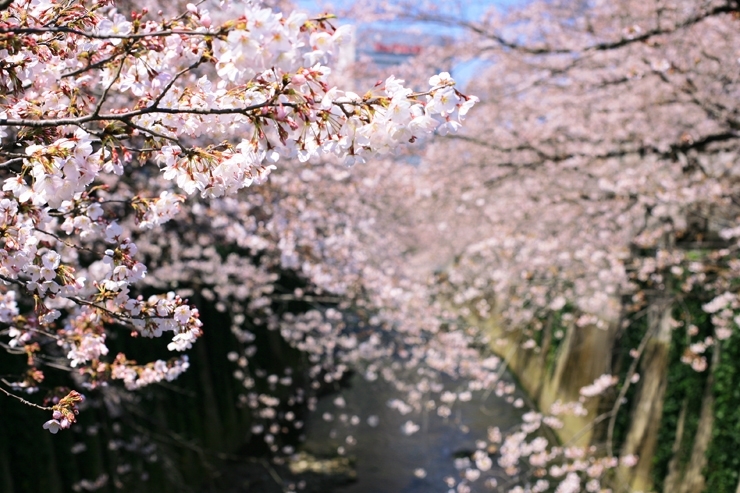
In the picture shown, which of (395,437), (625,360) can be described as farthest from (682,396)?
(395,437)

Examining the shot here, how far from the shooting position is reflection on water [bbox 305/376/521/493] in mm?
11727

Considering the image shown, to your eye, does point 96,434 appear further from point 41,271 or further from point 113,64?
point 113,64

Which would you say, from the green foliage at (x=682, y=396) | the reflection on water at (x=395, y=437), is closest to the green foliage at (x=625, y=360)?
the green foliage at (x=682, y=396)

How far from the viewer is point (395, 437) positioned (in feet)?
45.4

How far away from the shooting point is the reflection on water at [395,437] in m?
11.7

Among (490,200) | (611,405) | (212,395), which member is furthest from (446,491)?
(490,200)

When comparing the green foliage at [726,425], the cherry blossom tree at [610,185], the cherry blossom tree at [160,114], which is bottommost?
the green foliage at [726,425]

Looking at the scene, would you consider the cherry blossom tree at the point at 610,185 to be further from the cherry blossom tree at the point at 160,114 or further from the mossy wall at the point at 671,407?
the cherry blossom tree at the point at 160,114

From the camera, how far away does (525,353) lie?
18.5m

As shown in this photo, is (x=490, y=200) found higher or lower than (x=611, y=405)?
higher

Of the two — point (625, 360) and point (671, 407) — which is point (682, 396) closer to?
point (671, 407)

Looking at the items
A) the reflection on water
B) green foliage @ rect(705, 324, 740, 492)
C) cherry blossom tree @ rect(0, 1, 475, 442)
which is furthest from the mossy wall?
cherry blossom tree @ rect(0, 1, 475, 442)

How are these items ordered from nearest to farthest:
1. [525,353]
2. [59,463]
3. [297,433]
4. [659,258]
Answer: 1. [59,463]
2. [659,258]
3. [297,433]
4. [525,353]

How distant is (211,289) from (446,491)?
572 centimetres
